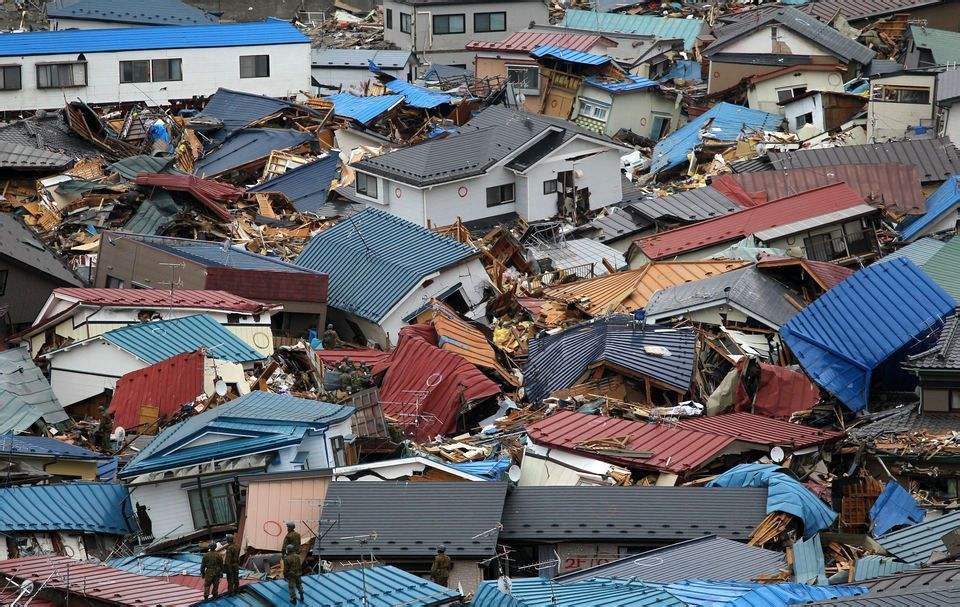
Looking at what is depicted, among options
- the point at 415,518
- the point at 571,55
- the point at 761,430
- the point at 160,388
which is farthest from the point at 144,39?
the point at 415,518

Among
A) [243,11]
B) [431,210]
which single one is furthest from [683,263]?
[243,11]

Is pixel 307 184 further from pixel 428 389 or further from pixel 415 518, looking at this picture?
pixel 415 518

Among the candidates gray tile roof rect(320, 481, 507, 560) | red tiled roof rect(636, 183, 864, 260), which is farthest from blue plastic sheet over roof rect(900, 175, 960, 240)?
gray tile roof rect(320, 481, 507, 560)

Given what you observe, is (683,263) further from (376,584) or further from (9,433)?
(376,584)

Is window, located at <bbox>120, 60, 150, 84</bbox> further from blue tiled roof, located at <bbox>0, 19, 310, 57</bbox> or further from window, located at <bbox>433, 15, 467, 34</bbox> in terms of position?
Answer: window, located at <bbox>433, 15, 467, 34</bbox>

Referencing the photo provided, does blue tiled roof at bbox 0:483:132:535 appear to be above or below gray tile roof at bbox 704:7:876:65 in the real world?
above

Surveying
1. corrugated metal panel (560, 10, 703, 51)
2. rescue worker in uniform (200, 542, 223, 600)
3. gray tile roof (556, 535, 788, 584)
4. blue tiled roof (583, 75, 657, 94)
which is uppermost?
rescue worker in uniform (200, 542, 223, 600)
